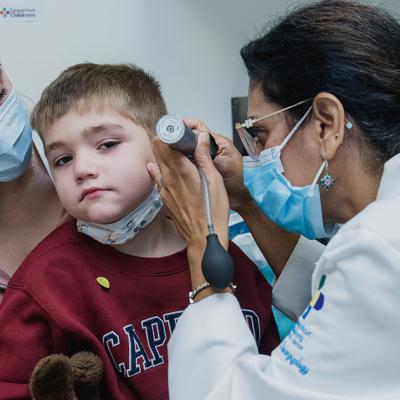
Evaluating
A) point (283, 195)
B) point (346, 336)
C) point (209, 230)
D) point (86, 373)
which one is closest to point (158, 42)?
point (283, 195)

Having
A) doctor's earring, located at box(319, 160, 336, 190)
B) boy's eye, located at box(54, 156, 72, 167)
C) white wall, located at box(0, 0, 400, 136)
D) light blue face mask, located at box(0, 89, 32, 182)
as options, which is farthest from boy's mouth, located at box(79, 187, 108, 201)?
white wall, located at box(0, 0, 400, 136)

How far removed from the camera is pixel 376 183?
1.08 m

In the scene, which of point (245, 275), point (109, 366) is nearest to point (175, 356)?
point (109, 366)

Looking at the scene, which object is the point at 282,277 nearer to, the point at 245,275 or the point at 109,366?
the point at 245,275

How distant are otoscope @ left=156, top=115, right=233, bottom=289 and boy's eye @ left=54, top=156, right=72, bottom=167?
260 mm

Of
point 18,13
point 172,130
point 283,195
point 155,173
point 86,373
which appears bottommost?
point 86,373

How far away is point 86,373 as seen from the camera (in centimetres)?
98

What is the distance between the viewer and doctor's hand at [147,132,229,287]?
1077mm

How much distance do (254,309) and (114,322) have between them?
353 mm

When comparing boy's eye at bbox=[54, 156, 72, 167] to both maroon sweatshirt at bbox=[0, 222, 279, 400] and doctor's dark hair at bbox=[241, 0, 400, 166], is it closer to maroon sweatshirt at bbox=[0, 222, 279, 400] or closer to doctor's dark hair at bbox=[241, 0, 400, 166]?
maroon sweatshirt at bbox=[0, 222, 279, 400]

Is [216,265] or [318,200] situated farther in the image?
[318,200]

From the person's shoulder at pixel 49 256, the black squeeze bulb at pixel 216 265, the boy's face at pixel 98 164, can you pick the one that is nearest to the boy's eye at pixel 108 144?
the boy's face at pixel 98 164

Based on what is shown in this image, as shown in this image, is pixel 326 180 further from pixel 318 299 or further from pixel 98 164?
pixel 98 164

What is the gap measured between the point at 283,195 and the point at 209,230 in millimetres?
228
